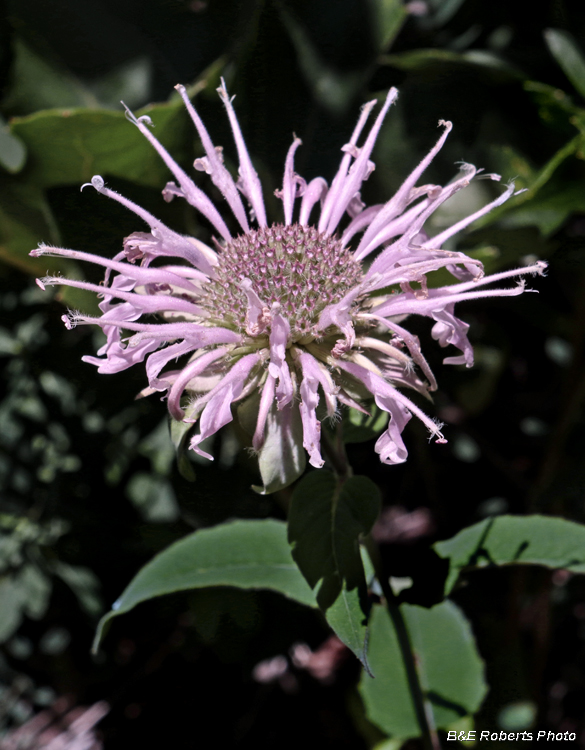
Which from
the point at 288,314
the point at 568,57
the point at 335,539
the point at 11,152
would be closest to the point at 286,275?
the point at 288,314

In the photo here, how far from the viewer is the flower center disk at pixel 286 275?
66cm

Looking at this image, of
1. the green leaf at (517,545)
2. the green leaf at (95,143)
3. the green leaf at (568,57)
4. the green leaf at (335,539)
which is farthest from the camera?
the green leaf at (568,57)

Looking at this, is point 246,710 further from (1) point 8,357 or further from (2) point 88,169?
(2) point 88,169

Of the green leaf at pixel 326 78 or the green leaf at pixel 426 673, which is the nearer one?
the green leaf at pixel 426 673

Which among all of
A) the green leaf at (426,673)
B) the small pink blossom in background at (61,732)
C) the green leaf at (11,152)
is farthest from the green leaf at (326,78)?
the small pink blossom in background at (61,732)

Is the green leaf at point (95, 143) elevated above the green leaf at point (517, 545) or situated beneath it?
elevated above

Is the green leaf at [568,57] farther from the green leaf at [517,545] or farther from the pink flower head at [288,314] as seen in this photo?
the green leaf at [517,545]

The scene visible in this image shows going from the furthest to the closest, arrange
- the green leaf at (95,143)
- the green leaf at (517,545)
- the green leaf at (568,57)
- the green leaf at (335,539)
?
1. the green leaf at (568,57)
2. the green leaf at (95,143)
3. the green leaf at (517,545)
4. the green leaf at (335,539)

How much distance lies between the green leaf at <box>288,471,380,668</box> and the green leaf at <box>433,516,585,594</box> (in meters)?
0.18

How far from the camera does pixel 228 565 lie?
0.75 meters

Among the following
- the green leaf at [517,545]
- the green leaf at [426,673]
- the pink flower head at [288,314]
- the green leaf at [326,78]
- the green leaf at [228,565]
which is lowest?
the green leaf at [426,673]

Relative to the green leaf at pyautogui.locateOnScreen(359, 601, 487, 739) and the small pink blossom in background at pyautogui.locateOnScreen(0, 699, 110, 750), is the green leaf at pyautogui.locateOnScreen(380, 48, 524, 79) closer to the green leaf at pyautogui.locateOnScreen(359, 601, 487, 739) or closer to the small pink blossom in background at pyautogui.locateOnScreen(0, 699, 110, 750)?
the green leaf at pyautogui.locateOnScreen(359, 601, 487, 739)

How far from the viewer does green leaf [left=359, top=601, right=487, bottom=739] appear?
35.3 inches

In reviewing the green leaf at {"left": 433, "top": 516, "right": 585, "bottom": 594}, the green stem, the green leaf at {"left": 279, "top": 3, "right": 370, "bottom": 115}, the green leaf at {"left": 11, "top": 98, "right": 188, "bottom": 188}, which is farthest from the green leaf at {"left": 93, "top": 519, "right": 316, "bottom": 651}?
the green leaf at {"left": 279, "top": 3, "right": 370, "bottom": 115}
